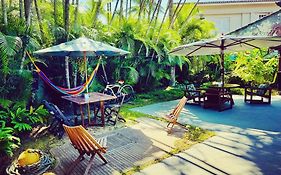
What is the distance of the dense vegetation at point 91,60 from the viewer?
4.95m

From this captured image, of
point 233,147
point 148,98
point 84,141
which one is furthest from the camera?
point 148,98

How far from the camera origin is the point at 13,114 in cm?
459

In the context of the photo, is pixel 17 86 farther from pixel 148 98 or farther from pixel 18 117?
pixel 148 98

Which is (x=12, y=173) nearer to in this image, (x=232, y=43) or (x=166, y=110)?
(x=166, y=110)

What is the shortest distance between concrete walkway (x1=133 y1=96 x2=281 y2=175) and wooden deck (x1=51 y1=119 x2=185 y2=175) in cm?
40

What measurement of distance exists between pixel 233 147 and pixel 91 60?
19.3 ft

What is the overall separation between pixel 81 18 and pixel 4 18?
361 centimetres

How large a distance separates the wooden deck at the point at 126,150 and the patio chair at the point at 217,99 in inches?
110

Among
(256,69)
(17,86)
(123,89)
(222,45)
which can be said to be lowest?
(123,89)

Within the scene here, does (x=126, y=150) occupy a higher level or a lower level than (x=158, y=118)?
lower

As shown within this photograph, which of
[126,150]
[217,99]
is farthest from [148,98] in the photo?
[126,150]

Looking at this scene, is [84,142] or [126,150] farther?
[126,150]

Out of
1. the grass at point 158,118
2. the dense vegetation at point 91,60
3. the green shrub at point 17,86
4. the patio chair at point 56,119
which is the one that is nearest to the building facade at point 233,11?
the dense vegetation at point 91,60

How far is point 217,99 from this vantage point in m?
7.65
